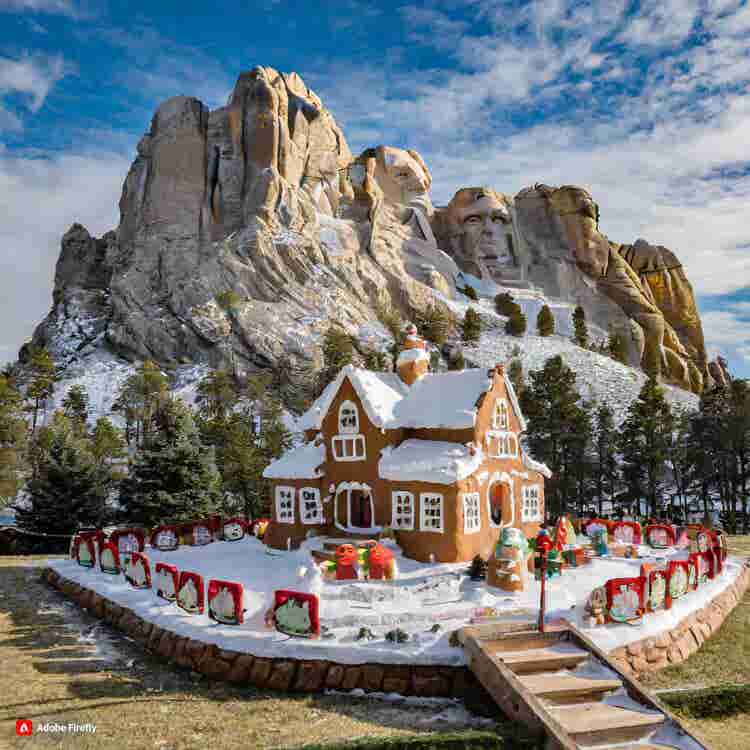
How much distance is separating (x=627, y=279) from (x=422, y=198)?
34150 millimetres

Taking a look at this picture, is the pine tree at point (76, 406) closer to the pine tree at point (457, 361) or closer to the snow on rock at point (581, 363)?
the pine tree at point (457, 361)

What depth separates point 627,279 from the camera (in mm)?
99438

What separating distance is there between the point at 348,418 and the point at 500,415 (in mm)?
5591

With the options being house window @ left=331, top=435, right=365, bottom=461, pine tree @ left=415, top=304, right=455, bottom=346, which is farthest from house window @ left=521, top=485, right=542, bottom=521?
pine tree @ left=415, top=304, right=455, bottom=346

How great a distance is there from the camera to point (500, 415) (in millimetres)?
23562

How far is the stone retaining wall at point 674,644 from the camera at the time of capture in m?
13.9

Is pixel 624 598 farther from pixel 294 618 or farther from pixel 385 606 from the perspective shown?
pixel 294 618

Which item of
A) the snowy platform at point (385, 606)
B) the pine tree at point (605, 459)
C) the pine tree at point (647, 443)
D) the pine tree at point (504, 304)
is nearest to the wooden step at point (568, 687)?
the snowy platform at point (385, 606)

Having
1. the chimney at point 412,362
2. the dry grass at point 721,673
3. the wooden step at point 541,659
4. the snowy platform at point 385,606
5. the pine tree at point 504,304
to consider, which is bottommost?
the dry grass at point 721,673

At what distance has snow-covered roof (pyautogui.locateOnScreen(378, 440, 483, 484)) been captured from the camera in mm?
20453

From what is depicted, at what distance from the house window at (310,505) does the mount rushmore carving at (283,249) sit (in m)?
44.7

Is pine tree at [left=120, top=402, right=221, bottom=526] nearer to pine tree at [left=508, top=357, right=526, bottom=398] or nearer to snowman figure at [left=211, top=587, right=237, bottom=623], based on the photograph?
snowman figure at [left=211, top=587, right=237, bottom=623]

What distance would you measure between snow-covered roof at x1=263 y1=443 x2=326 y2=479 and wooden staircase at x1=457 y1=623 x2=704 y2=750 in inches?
456

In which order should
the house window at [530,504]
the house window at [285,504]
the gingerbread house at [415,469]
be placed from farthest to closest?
1. the house window at [285,504]
2. the house window at [530,504]
3. the gingerbread house at [415,469]
